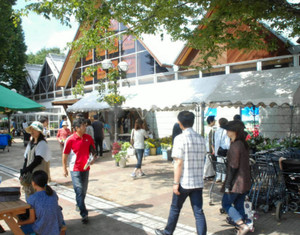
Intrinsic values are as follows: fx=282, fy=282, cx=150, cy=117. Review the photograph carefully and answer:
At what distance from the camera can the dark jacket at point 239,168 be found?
13.2 ft

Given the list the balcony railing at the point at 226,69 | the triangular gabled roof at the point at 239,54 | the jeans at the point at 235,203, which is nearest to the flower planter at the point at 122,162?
the balcony railing at the point at 226,69

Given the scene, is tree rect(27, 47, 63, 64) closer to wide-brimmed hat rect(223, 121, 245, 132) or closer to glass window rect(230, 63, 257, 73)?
glass window rect(230, 63, 257, 73)

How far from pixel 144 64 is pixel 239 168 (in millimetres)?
12894

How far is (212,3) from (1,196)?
5.69 metres

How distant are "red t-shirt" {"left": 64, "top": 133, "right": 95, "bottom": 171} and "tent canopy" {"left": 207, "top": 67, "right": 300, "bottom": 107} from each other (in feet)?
16.8

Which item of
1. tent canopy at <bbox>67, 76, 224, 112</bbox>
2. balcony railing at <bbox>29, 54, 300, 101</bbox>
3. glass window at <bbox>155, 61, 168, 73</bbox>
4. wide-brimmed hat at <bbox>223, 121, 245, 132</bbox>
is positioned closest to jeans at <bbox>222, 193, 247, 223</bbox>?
wide-brimmed hat at <bbox>223, 121, 245, 132</bbox>

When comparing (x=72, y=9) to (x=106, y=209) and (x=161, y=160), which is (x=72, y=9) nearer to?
(x=106, y=209)

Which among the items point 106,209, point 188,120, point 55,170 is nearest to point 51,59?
point 55,170

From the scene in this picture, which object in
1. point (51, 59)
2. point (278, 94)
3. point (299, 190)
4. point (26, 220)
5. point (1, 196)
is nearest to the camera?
point (26, 220)

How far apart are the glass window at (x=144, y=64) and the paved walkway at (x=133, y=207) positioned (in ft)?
26.6

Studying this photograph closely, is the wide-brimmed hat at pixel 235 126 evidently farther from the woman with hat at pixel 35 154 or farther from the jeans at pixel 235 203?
the woman with hat at pixel 35 154

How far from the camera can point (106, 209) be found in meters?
5.45

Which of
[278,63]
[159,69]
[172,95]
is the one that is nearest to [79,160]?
[172,95]

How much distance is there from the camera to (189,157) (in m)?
3.56
